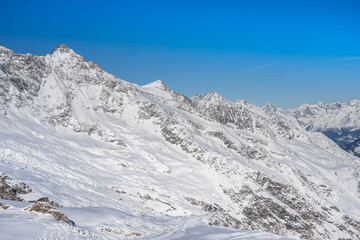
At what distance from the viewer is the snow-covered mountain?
48.4 metres

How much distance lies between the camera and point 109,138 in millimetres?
105438

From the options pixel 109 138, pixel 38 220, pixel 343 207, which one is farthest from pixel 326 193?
pixel 38 220

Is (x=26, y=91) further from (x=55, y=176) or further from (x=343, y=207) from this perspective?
(x=343, y=207)

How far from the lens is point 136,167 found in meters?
92.0

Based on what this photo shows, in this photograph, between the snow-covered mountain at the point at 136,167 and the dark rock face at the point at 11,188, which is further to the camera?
the snow-covered mountain at the point at 136,167

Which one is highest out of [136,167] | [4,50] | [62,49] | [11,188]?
[62,49]

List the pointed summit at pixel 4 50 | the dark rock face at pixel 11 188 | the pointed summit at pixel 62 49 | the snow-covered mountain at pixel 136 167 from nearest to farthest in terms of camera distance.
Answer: the dark rock face at pixel 11 188 < the snow-covered mountain at pixel 136 167 < the pointed summit at pixel 4 50 < the pointed summit at pixel 62 49

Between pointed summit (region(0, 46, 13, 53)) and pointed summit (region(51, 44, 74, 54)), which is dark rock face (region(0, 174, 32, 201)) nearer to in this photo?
pointed summit (region(0, 46, 13, 53))

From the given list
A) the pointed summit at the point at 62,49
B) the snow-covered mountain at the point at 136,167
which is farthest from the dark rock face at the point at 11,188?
the pointed summit at the point at 62,49

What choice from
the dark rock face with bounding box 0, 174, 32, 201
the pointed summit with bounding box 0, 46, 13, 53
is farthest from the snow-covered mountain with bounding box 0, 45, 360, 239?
the pointed summit with bounding box 0, 46, 13, 53

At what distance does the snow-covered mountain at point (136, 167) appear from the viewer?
159 ft

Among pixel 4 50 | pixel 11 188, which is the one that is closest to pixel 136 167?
pixel 11 188

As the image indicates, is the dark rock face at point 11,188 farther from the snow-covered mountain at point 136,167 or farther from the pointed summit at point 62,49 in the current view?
the pointed summit at point 62,49

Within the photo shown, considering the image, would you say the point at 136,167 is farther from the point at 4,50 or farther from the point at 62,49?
the point at 62,49
